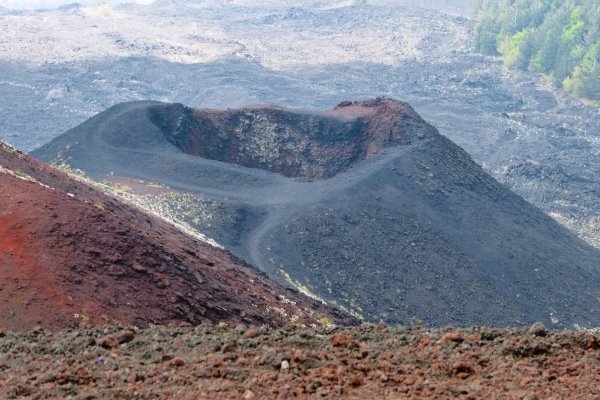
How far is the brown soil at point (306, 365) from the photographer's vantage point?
339 inches

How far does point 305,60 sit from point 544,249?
229 ft

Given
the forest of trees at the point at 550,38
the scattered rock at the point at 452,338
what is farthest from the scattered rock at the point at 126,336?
the forest of trees at the point at 550,38

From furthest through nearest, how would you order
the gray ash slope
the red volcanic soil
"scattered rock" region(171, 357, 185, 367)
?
the gray ash slope
the red volcanic soil
"scattered rock" region(171, 357, 185, 367)

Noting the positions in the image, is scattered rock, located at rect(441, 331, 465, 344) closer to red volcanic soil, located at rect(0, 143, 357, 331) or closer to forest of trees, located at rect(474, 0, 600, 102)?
red volcanic soil, located at rect(0, 143, 357, 331)

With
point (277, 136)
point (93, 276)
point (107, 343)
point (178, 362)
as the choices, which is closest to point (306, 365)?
point (178, 362)

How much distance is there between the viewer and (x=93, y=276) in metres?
16.3

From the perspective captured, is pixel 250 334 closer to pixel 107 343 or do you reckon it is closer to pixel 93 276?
pixel 107 343

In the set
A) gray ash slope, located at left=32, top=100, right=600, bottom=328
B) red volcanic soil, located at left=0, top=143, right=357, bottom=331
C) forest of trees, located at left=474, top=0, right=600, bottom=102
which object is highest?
forest of trees, located at left=474, top=0, right=600, bottom=102

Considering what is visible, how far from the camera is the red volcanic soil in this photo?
1505cm

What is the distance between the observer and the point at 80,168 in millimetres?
36875

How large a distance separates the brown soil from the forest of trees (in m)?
78.8

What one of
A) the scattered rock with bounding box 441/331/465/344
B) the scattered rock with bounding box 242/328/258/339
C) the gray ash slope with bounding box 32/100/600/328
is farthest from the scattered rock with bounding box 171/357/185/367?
the gray ash slope with bounding box 32/100/600/328

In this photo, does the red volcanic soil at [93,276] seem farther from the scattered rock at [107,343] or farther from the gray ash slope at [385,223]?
the gray ash slope at [385,223]

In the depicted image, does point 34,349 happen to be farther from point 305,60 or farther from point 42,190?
point 305,60
